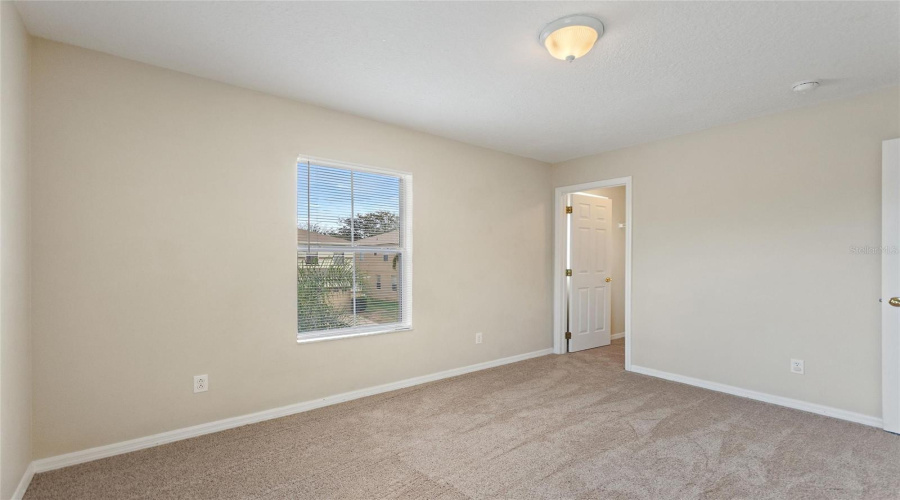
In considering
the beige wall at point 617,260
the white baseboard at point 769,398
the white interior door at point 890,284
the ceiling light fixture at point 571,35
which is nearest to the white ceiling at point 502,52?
the ceiling light fixture at point 571,35

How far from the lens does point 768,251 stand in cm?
346

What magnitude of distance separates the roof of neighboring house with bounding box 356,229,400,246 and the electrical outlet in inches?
58.6

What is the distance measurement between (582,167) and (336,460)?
397cm

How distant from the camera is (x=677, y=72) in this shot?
2689 mm

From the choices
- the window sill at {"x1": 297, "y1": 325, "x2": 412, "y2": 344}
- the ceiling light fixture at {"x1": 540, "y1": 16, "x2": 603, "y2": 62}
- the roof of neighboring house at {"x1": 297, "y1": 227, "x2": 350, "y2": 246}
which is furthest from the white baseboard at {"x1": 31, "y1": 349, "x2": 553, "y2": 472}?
the ceiling light fixture at {"x1": 540, "y1": 16, "x2": 603, "y2": 62}

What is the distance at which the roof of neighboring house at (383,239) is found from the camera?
3660mm

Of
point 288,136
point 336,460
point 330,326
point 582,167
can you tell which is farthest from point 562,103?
point 336,460

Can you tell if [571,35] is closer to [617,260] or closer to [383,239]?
[383,239]

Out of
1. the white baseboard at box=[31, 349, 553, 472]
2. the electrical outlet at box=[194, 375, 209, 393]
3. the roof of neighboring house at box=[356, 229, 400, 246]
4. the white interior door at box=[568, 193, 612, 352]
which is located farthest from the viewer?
the white interior door at box=[568, 193, 612, 352]

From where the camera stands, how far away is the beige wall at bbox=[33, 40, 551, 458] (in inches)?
92.5

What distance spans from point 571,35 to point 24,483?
3594 millimetres

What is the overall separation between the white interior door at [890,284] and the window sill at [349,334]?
3.51 metres

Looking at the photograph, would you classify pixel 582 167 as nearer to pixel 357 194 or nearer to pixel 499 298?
pixel 499 298

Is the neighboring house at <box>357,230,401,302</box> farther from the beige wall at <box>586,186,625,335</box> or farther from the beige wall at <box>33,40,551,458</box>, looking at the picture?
the beige wall at <box>586,186,625,335</box>
